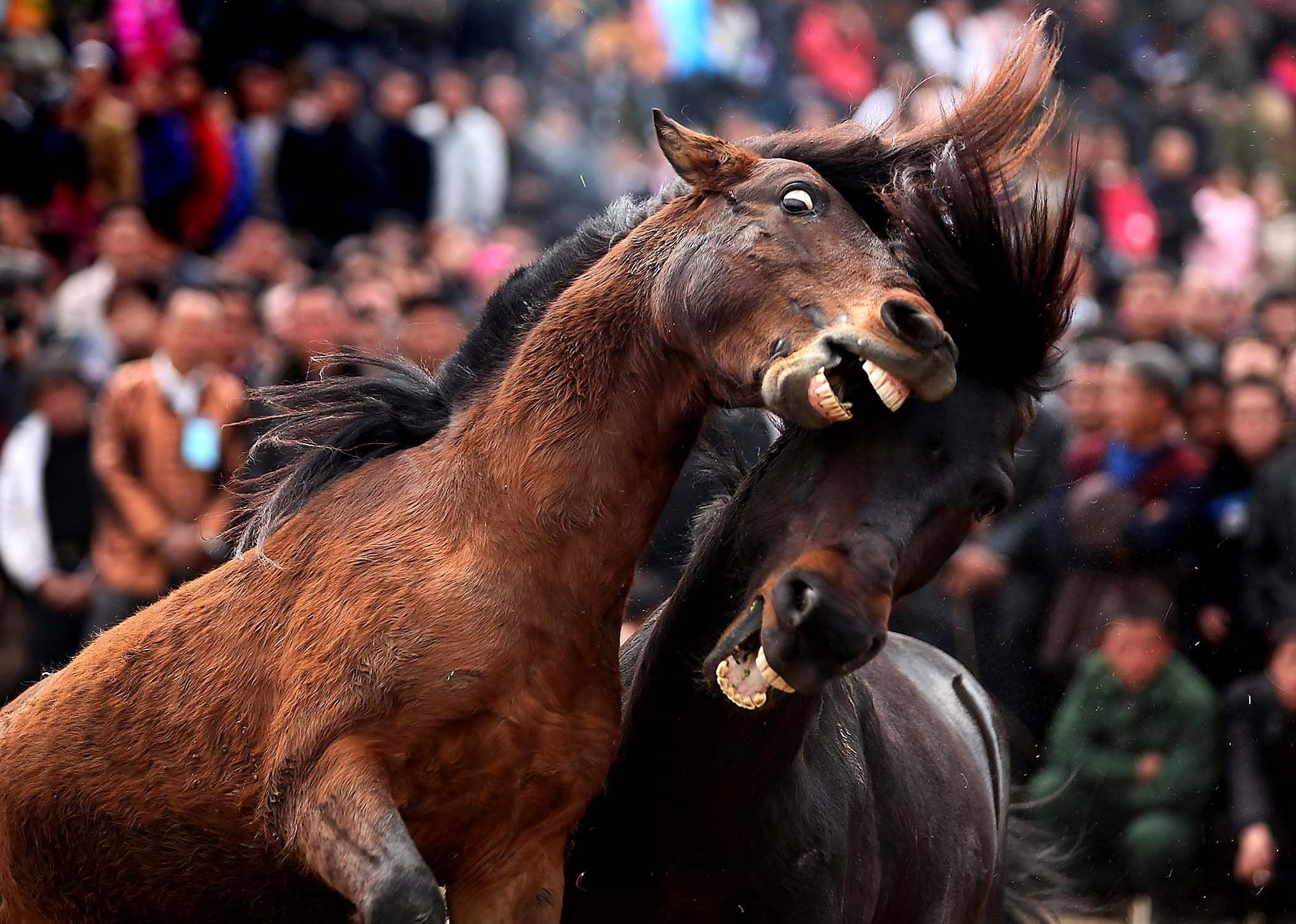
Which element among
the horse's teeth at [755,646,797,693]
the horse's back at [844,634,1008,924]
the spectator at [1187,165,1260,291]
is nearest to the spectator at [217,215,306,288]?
the horse's back at [844,634,1008,924]

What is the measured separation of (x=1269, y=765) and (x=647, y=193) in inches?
166

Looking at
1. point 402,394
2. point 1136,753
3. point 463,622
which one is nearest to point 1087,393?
point 1136,753

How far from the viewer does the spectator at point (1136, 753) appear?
7.51 metres

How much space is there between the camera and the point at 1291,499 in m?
7.97

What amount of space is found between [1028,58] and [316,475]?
6.77 ft

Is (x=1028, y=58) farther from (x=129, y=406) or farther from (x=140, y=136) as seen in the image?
(x=140, y=136)

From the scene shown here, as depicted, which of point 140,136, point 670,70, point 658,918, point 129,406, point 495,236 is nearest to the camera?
point 658,918

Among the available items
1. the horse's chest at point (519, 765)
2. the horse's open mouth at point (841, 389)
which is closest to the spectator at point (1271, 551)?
the horse's chest at point (519, 765)

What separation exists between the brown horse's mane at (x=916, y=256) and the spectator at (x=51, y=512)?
12.1 feet

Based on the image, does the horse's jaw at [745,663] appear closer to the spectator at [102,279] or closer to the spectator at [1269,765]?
the spectator at [1269,765]

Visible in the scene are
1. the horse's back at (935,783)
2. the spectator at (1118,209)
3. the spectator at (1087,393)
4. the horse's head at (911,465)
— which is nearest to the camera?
the horse's head at (911,465)

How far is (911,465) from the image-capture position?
13.4 ft

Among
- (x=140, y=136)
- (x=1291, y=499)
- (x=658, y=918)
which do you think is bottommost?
(x=1291, y=499)

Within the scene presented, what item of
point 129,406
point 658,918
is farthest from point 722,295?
point 129,406
